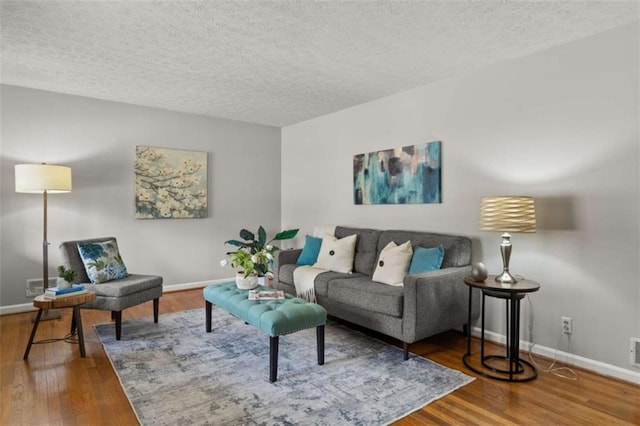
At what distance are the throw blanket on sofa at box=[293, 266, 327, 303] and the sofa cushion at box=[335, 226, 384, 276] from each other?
1.31ft

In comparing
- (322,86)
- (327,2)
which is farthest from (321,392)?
(322,86)

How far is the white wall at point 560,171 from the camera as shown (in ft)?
8.35

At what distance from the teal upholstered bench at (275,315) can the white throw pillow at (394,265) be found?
2.67ft

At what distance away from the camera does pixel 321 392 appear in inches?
91.4

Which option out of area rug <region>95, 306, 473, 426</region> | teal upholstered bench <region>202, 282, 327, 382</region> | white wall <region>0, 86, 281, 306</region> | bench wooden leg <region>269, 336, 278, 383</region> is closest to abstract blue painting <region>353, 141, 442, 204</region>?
area rug <region>95, 306, 473, 426</region>

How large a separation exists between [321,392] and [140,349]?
162 cm

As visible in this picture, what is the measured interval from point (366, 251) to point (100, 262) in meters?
2.62

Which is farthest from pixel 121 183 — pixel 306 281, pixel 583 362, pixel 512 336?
pixel 583 362

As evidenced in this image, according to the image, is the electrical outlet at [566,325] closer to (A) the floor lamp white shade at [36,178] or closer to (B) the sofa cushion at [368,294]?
(B) the sofa cushion at [368,294]

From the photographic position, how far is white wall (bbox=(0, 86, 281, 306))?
3.97 metres

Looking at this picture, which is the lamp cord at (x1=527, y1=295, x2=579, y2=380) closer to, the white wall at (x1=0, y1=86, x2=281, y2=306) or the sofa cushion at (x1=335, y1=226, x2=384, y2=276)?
the sofa cushion at (x1=335, y1=226, x2=384, y2=276)

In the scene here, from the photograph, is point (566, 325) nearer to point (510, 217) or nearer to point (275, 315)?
point (510, 217)

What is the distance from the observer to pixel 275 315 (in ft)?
8.18

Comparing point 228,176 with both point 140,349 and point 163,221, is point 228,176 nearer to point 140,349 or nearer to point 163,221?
point 163,221
